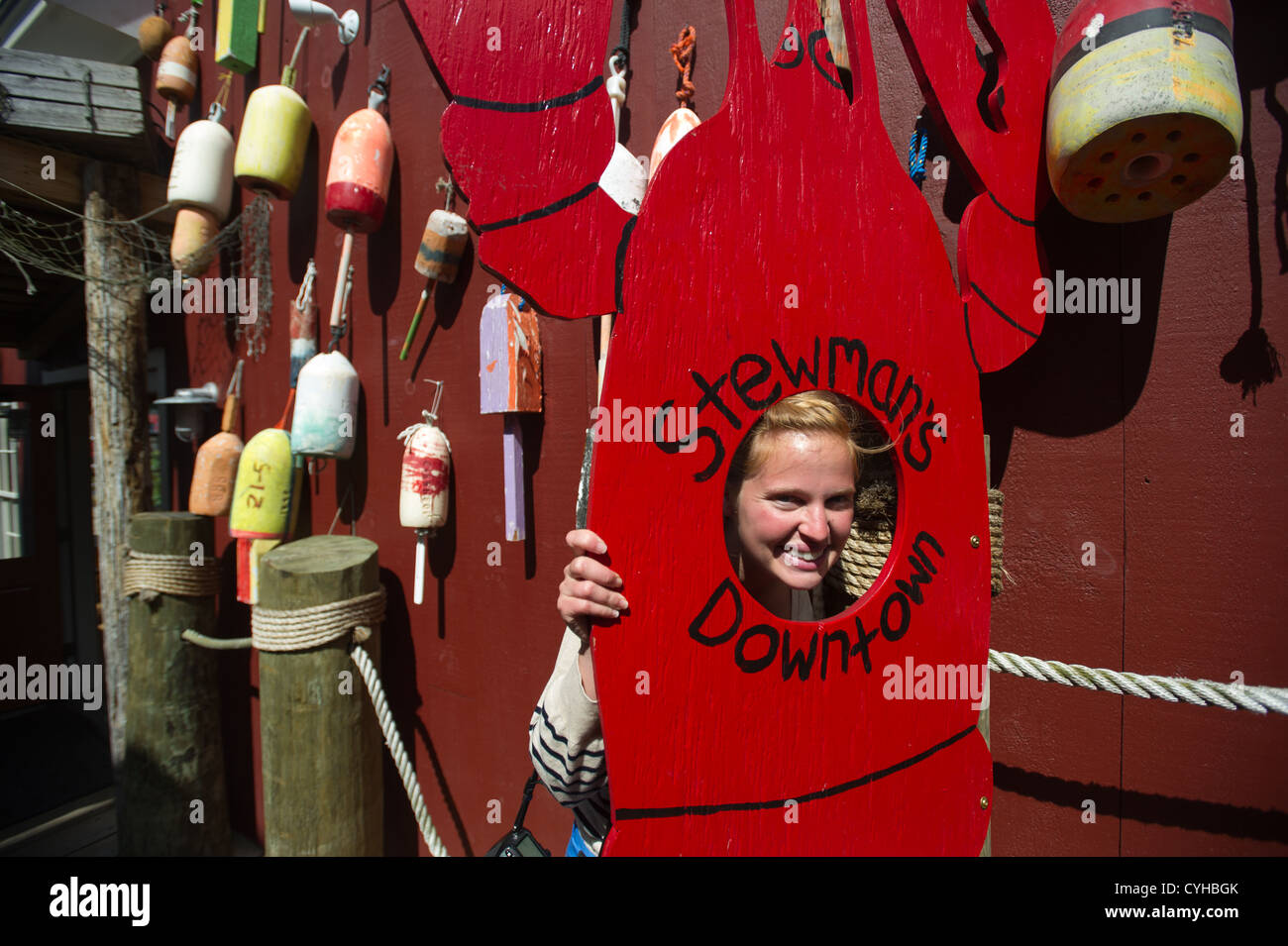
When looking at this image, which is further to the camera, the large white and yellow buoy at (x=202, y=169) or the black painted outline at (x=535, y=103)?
the large white and yellow buoy at (x=202, y=169)

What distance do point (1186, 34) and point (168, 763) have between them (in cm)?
402

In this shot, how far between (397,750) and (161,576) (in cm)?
163

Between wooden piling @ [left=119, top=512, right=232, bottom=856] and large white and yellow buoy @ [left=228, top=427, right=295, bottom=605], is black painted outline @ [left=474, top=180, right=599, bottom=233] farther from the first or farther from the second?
wooden piling @ [left=119, top=512, right=232, bottom=856]

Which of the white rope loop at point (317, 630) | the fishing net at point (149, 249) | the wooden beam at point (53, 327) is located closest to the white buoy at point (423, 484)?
the white rope loop at point (317, 630)

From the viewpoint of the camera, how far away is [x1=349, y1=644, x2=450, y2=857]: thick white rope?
1.68 metres

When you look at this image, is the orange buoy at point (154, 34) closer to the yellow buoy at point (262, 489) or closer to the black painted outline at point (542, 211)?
the yellow buoy at point (262, 489)

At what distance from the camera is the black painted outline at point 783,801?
2.44 ft

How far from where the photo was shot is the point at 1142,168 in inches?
41.7

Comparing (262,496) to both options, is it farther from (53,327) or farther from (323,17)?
(53,327)

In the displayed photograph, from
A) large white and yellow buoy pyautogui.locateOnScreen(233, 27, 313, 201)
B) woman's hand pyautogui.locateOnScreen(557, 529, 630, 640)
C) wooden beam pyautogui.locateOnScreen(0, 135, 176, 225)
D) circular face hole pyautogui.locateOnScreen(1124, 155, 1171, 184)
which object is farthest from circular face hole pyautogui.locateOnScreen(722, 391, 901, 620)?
wooden beam pyautogui.locateOnScreen(0, 135, 176, 225)

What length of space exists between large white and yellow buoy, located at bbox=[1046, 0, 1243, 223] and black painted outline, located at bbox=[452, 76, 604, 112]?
86 centimetres

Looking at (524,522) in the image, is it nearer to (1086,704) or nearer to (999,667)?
(999,667)

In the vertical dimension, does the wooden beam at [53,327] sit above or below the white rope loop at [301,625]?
above

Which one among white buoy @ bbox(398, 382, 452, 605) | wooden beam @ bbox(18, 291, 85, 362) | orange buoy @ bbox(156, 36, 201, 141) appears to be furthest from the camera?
wooden beam @ bbox(18, 291, 85, 362)
